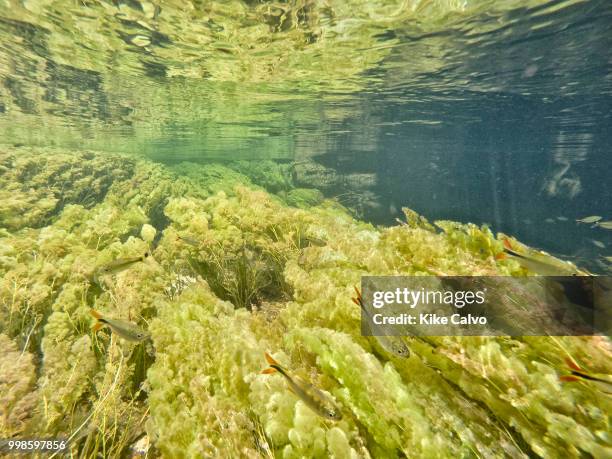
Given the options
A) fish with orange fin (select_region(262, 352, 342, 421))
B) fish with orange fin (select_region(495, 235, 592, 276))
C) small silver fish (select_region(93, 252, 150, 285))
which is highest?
fish with orange fin (select_region(495, 235, 592, 276))

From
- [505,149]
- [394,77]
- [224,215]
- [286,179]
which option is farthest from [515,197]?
[224,215]

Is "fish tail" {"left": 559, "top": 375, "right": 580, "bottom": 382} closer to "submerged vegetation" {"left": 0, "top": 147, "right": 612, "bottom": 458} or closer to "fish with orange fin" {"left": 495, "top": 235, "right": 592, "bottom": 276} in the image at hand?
"submerged vegetation" {"left": 0, "top": 147, "right": 612, "bottom": 458}

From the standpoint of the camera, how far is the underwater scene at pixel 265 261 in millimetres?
2047

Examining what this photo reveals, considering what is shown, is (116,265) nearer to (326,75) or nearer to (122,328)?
(122,328)

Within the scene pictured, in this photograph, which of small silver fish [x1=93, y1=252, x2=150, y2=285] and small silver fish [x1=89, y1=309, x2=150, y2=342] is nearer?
small silver fish [x1=89, y1=309, x2=150, y2=342]

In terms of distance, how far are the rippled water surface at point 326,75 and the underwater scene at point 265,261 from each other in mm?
120

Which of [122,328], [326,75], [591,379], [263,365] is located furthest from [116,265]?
[326,75]

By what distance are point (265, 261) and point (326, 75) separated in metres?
11.6

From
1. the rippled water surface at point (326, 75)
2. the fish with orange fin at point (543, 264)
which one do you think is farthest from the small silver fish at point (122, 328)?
the rippled water surface at point (326, 75)

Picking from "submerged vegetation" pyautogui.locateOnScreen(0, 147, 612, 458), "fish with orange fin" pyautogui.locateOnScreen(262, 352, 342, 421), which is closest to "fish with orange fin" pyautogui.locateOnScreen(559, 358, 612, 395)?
"submerged vegetation" pyautogui.locateOnScreen(0, 147, 612, 458)

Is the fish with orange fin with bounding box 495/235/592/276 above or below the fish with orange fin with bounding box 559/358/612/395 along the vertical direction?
above

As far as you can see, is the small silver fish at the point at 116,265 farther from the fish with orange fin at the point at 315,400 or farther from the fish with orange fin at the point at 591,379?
the fish with orange fin at the point at 591,379

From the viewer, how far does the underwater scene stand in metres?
2.05

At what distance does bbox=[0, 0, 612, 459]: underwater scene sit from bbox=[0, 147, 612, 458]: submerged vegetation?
0.02 metres
